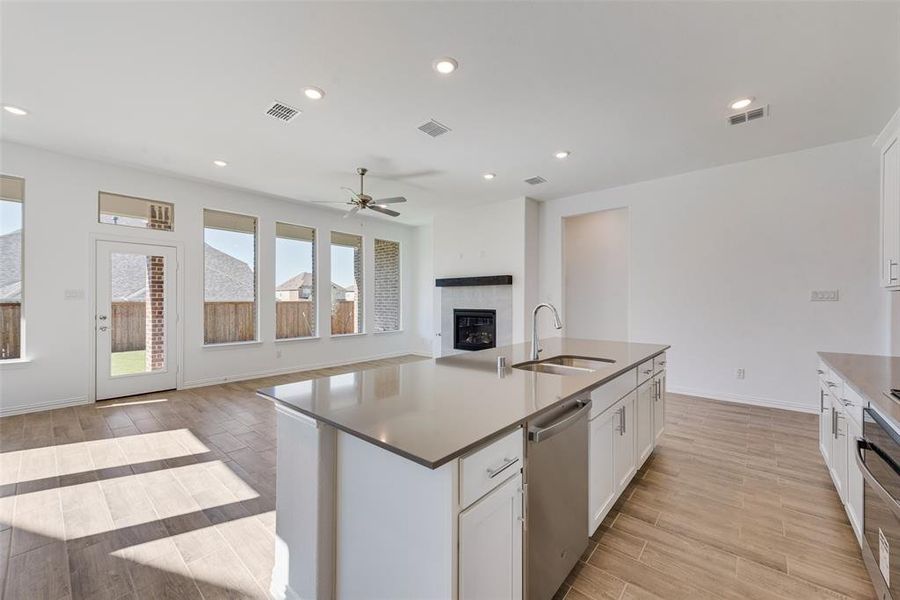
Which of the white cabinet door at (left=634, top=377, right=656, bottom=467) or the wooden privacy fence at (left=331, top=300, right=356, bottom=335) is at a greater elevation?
the wooden privacy fence at (left=331, top=300, right=356, bottom=335)

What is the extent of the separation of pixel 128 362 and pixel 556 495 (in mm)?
5523

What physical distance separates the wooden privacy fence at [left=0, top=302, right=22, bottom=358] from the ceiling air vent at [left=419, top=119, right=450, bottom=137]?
4.77 meters

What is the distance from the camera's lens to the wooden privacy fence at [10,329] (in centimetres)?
398

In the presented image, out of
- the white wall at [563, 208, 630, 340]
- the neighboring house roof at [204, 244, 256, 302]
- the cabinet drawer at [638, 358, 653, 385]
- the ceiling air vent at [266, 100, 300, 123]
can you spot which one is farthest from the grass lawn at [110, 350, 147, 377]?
the white wall at [563, 208, 630, 340]

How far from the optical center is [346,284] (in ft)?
23.6

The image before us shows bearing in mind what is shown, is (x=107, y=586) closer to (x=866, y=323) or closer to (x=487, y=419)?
(x=487, y=419)

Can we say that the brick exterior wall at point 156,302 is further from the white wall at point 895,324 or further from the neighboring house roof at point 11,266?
the white wall at point 895,324

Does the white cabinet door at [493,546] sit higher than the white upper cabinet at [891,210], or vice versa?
the white upper cabinet at [891,210]

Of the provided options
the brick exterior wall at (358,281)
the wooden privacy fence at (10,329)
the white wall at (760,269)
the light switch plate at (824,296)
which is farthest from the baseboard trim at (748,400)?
the wooden privacy fence at (10,329)

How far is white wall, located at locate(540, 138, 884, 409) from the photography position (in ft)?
12.6

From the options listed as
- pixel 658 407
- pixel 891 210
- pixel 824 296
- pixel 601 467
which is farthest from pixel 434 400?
pixel 824 296

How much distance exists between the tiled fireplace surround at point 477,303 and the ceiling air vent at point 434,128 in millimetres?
3128

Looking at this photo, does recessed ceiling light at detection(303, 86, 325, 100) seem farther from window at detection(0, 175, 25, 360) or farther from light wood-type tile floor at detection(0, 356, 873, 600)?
window at detection(0, 175, 25, 360)

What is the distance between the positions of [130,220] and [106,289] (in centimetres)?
92
